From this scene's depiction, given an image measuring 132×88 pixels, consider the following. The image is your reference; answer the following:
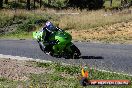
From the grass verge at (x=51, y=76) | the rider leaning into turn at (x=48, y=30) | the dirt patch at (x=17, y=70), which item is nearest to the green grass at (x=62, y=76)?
the grass verge at (x=51, y=76)

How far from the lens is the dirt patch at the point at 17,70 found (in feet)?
36.7

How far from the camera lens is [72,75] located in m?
11.4

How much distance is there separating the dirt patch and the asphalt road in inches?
85.9

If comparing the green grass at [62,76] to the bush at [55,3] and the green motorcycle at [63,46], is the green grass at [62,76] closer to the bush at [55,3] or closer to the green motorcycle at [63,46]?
the green motorcycle at [63,46]

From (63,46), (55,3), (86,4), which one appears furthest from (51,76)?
(55,3)

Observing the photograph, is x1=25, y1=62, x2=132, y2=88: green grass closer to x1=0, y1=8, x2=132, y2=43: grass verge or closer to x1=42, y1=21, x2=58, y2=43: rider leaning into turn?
x1=42, y1=21, x2=58, y2=43: rider leaning into turn

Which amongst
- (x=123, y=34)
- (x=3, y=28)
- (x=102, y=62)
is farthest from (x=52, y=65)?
(x=3, y=28)

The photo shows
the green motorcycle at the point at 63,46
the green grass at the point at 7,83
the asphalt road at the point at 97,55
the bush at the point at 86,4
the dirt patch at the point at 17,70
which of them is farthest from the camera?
the bush at the point at 86,4

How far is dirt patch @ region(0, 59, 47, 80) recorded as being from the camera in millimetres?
11195

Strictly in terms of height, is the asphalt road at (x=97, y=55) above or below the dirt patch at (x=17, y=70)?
below

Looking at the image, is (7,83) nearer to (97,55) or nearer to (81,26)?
(97,55)

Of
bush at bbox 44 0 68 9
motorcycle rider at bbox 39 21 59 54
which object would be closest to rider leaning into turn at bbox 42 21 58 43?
motorcycle rider at bbox 39 21 59 54

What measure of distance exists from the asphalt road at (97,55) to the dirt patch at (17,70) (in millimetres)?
2181

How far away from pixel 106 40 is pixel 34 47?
560 cm
